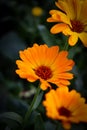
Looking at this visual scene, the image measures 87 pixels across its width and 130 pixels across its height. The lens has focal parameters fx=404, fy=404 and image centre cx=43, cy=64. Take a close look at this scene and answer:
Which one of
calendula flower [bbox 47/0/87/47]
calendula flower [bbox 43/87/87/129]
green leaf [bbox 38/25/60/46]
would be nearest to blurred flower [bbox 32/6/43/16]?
green leaf [bbox 38/25/60/46]

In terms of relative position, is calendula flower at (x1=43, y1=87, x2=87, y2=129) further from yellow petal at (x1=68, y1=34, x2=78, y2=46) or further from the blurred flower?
the blurred flower

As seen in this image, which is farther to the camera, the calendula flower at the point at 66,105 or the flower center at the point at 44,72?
the flower center at the point at 44,72

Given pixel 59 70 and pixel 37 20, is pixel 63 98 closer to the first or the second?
pixel 59 70

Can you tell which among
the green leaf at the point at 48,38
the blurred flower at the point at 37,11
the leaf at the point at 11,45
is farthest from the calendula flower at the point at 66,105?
the blurred flower at the point at 37,11

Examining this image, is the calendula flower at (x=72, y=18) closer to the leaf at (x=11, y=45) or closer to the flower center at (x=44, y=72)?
the flower center at (x=44, y=72)

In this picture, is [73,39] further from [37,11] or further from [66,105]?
[37,11]
